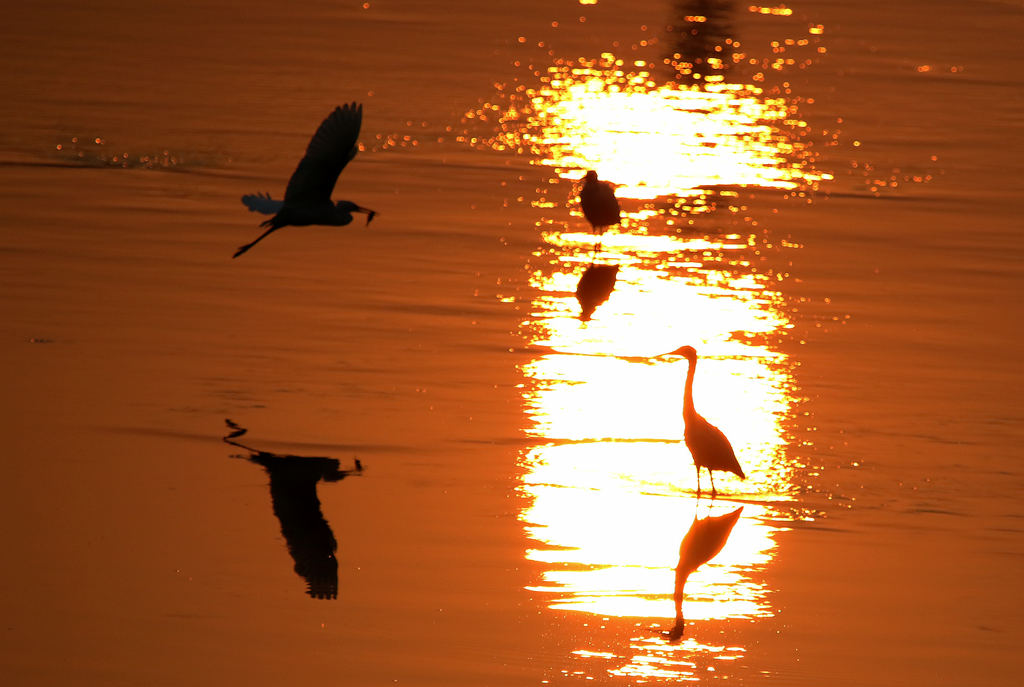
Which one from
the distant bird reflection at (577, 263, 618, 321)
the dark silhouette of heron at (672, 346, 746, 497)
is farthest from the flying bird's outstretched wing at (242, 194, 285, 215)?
the dark silhouette of heron at (672, 346, 746, 497)

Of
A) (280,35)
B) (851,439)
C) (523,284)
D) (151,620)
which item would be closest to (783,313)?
(523,284)

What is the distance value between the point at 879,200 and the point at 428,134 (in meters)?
5.59

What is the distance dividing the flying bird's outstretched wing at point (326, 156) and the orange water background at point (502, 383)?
1018mm

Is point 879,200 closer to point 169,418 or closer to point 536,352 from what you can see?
point 536,352

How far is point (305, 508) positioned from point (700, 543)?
6.85 feet

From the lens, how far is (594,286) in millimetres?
16469

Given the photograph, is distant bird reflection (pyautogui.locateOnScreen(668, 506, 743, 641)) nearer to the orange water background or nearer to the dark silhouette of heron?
the orange water background

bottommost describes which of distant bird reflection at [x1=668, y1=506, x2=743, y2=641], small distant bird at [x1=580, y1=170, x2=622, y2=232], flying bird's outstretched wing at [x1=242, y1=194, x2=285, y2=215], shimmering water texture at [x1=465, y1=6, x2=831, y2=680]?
distant bird reflection at [x1=668, y1=506, x2=743, y2=641]

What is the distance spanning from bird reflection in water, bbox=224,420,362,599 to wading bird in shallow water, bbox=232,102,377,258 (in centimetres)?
235

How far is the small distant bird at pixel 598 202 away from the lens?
18.0m

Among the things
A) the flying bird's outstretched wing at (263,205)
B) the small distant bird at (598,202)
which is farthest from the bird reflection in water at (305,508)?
the small distant bird at (598,202)

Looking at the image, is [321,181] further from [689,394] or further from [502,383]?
[689,394]

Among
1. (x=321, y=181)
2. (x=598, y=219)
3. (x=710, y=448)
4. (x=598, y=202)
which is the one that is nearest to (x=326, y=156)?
(x=321, y=181)

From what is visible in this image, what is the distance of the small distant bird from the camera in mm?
17953
